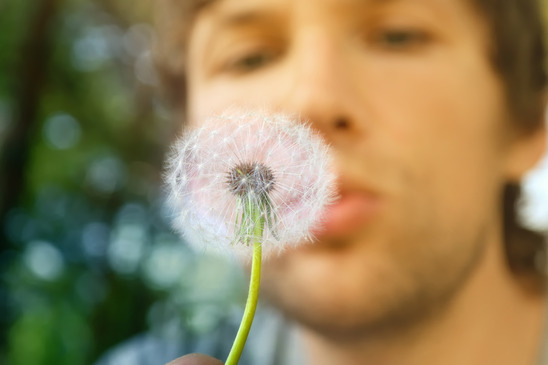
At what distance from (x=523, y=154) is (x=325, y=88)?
1.06 ft

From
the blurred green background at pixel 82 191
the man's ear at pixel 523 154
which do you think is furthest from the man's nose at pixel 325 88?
the blurred green background at pixel 82 191

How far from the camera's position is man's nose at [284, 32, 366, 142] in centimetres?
56

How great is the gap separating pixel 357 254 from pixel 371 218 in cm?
5

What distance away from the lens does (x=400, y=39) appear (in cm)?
65

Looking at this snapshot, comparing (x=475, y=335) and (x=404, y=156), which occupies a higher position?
(x=404, y=156)

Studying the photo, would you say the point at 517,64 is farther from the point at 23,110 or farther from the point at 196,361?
the point at 23,110

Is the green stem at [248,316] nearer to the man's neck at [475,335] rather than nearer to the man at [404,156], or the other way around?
the man at [404,156]

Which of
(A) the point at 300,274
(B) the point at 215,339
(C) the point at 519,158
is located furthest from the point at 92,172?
(C) the point at 519,158

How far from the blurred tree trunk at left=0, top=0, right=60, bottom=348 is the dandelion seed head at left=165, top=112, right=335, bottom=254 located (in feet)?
3.95

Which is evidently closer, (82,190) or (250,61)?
→ (250,61)

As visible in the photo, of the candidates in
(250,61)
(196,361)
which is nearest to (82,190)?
(250,61)

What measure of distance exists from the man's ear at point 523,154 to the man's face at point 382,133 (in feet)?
0.07

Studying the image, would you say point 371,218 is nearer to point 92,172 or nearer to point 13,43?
point 92,172

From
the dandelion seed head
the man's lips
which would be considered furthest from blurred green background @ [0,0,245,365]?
the dandelion seed head
